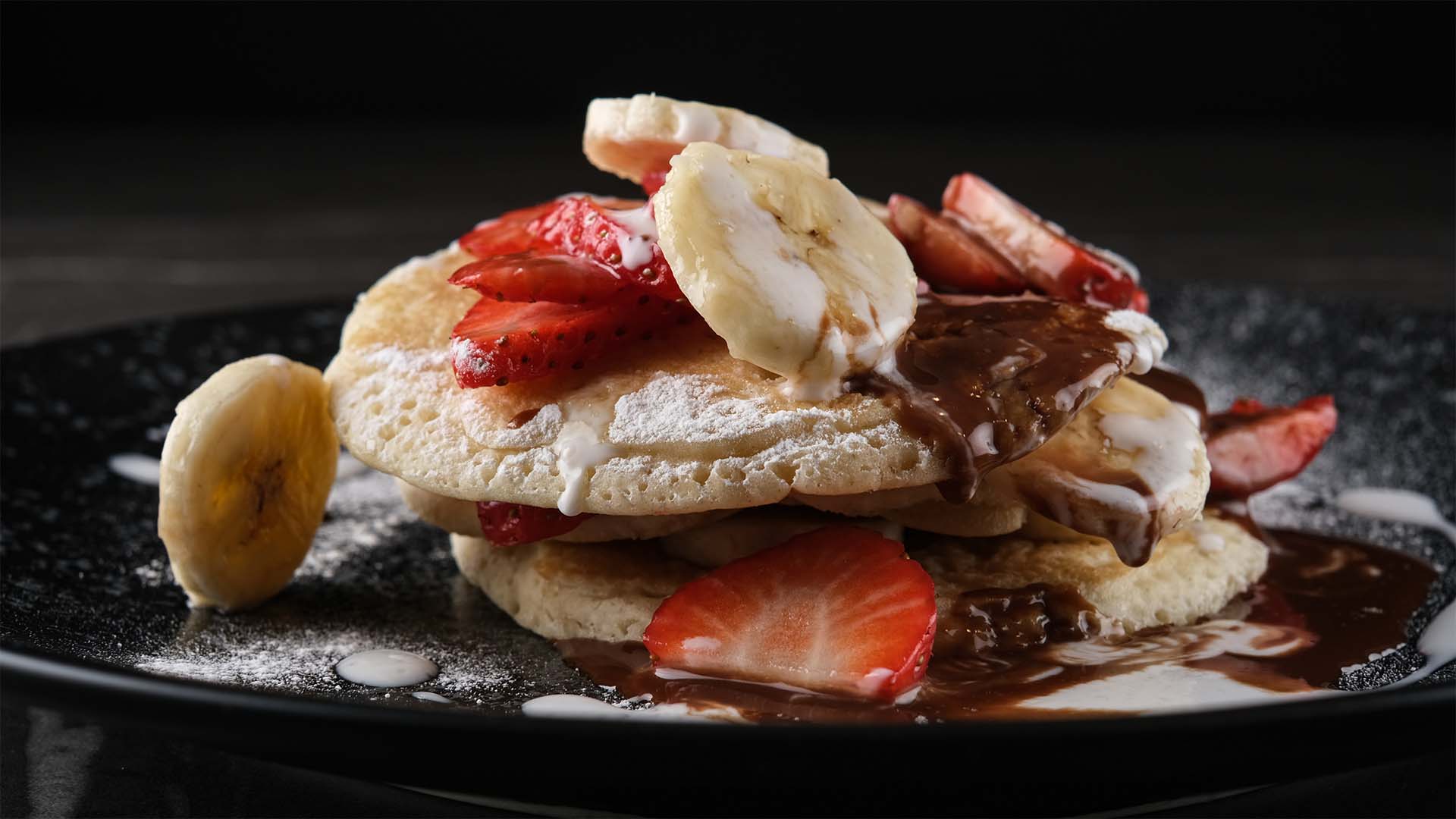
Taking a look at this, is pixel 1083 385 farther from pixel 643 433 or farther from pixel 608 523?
pixel 608 523

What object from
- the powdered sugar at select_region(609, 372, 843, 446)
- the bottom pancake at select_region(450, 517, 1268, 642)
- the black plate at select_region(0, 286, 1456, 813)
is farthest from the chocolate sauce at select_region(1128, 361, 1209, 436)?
the powdered sugar at select_region(609, 372, 843, 446)

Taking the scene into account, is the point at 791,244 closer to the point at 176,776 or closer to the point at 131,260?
the point at 176,776

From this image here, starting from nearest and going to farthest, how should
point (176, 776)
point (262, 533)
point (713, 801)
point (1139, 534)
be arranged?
1. point (713, 801)
2. point (176, 776)
3. point (1139, 534)
4. point (262, 533)

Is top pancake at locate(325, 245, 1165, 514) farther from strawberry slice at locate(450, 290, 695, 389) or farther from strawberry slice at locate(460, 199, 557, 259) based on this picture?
strawberry slice at locate(460, 199, 557, 259)

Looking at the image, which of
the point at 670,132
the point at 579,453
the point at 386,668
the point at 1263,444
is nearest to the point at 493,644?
the point at 386,668

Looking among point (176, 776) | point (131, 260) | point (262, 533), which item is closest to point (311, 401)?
point (262, 533)
